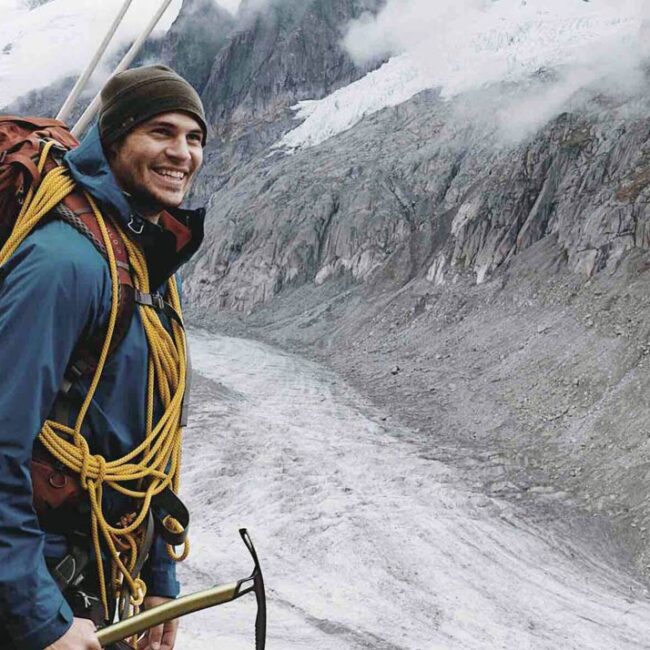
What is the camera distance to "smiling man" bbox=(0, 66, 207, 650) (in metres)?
1.62

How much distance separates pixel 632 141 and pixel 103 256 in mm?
23456

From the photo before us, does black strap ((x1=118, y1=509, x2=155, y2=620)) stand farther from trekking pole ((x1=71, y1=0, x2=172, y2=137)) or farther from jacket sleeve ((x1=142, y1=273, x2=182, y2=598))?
trekking pole ((x1=71, y1=0, x2=172, y2=137))

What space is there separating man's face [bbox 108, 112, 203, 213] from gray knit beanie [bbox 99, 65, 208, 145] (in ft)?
0.08

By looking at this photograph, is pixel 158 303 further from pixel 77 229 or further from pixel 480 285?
pixel 480 285

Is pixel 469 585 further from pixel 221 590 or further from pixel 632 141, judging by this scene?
pixel 632 141

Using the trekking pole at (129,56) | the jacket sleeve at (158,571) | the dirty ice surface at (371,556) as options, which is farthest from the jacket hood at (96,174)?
the dirty ice surface at (371,556)

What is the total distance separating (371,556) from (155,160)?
23.6ft

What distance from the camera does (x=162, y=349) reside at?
204 cm

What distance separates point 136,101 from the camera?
→ 2.00m

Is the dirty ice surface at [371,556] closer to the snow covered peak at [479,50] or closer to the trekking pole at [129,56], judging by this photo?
the trekking pole at [129,56]

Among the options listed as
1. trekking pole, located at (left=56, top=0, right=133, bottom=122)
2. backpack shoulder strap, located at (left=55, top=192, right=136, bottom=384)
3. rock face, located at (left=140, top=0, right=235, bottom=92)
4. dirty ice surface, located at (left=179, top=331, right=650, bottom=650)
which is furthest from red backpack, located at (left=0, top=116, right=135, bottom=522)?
rock face, located at (left=140, top=0, right=235, bottom=92)

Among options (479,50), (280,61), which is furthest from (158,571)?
(280,61)

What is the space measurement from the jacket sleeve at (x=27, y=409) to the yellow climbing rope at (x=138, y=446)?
14 centimetres

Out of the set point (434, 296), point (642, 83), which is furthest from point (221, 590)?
point (642, 83)
